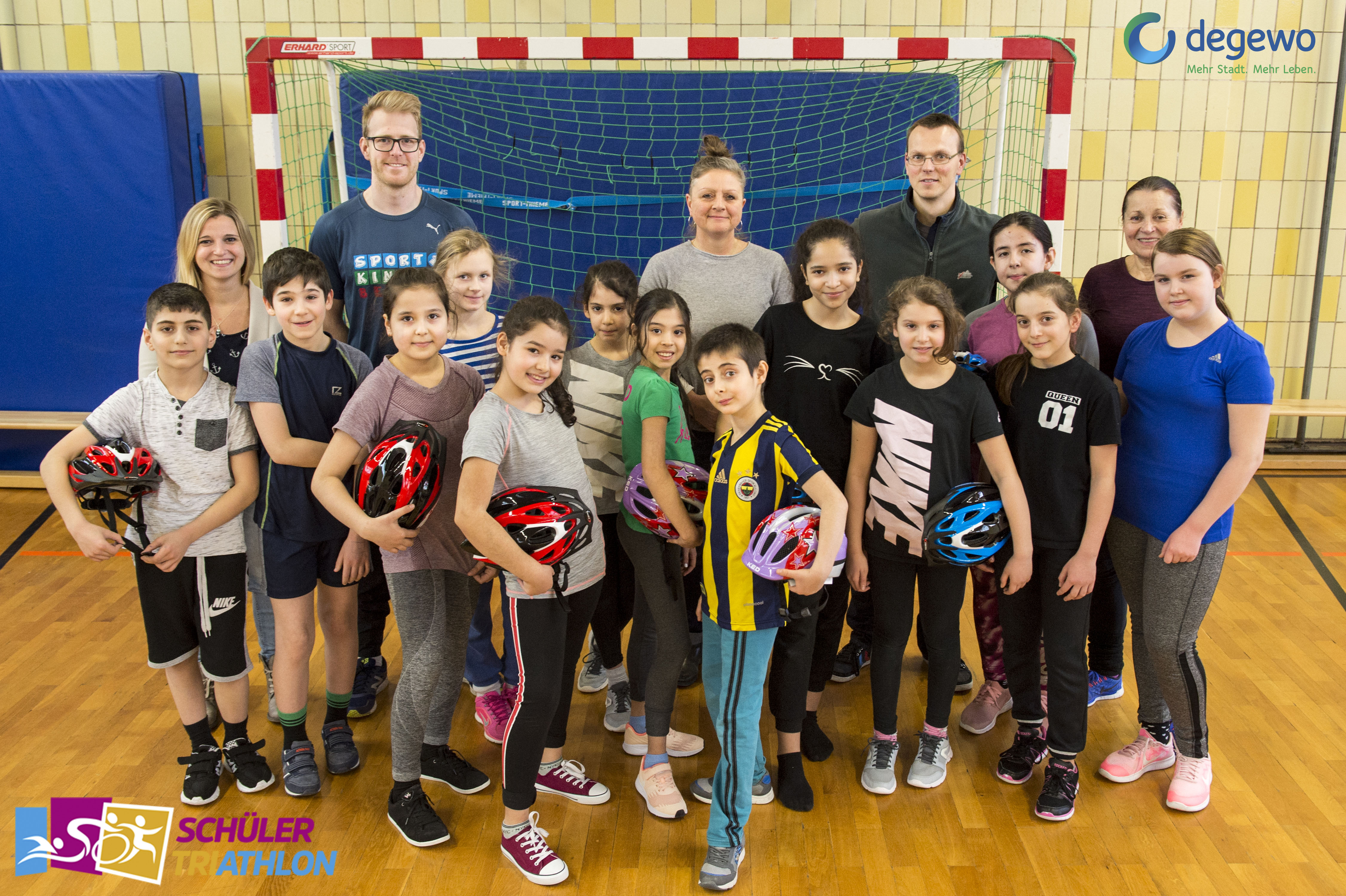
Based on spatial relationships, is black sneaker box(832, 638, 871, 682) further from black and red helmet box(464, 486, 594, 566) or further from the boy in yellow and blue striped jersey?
black and red helmet box(464, 486, 594, 566)

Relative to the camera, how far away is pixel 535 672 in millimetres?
2016

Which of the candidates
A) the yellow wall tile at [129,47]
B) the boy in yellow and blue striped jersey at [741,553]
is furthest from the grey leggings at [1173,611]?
the yellow wall tile at [129,47]

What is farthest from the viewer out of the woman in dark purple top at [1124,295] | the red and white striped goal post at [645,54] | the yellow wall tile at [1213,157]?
the yellow wall tile at [1213,157]

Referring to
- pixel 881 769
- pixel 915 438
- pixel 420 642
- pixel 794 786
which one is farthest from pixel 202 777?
pixel 915 438

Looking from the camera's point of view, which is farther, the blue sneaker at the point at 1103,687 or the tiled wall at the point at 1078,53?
the tiled wall at the point at 1078,53

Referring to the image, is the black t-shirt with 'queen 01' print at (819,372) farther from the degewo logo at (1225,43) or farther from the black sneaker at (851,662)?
the degewo logo at (1225,43)

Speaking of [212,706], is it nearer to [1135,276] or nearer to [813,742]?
[813,742]

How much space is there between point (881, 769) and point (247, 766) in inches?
65.4


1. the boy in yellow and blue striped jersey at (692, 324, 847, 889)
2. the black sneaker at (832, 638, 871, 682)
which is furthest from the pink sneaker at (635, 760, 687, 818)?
the black sneaker at (832, 638, 871, 682)

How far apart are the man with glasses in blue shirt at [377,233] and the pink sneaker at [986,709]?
1795mm

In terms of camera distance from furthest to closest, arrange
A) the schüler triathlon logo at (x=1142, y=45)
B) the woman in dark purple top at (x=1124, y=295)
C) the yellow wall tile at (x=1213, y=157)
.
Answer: the yellow wall tile at (x=1213, y=157) → the schüler triathlon logo at (x=1142, y=45) → the woman in dark purple top at (x=1124, y=295)

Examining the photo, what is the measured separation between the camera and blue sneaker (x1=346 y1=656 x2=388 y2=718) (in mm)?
2762

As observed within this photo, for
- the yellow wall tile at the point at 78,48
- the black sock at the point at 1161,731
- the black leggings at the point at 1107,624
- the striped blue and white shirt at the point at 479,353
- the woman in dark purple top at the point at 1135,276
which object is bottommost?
the black sock at the point at 1161,731

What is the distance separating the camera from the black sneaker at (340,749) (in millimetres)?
2461
